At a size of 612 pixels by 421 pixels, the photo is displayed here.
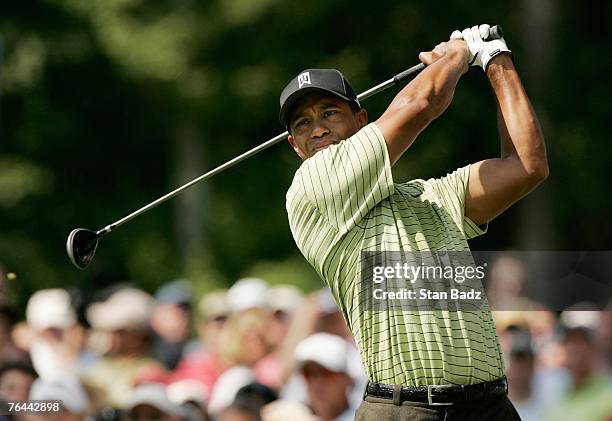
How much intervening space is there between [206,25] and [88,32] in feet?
5.60

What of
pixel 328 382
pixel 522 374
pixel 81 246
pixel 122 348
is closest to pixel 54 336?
pixel 122 348

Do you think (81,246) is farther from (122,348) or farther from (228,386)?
(122,348)

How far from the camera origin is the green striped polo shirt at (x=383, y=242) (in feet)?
12.2

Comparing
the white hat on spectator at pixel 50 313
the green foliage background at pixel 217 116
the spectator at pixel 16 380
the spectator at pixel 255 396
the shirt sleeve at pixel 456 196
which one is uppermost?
the green foliage background at pixel 217 116

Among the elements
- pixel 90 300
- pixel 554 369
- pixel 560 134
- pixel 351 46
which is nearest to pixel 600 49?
pixel 560 134

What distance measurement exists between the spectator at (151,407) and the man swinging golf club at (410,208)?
184 cm

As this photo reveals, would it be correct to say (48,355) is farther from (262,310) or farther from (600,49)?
(600,49)

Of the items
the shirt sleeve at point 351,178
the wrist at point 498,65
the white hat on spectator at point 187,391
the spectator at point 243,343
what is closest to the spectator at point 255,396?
the spectator at point 243,343

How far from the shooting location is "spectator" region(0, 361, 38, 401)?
596cm

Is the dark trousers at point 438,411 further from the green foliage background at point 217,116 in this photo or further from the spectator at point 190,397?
the green foliage background at point 217,116

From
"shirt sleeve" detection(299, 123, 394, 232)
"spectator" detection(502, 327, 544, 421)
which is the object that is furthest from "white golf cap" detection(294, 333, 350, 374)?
"shirt sleeve" detection(299, 123, 394, 232)

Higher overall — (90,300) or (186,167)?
(186,167)

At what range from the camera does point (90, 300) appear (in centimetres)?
747

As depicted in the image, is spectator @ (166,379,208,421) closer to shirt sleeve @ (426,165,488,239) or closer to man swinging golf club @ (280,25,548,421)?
man swinging golf club @ (280,25,548,421)
